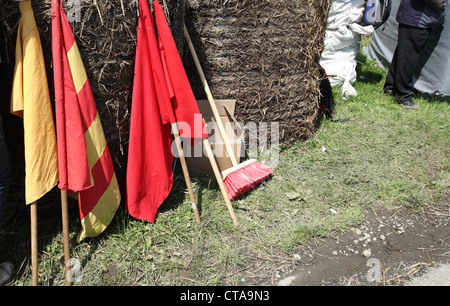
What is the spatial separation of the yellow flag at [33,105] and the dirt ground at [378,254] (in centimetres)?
155

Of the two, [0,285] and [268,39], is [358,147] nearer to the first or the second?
[268,39]

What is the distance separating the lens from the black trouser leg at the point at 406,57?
202 inches

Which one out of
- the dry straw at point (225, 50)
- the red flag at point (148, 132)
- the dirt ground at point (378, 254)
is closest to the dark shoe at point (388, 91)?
the dry straw at point (225, 50)

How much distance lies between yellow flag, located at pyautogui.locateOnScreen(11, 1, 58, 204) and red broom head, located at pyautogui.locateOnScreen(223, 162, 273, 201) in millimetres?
1390

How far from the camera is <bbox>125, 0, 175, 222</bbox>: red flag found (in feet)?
8.51

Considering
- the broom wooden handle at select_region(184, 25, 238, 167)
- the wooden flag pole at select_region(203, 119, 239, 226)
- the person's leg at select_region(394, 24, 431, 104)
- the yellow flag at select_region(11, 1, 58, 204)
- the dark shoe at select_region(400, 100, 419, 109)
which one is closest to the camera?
the yellow flag at select_region(11, 1, 58, 204)

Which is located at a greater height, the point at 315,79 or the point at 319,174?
the point at 315,79

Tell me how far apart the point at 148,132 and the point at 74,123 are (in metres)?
0.57

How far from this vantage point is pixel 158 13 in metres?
2.60

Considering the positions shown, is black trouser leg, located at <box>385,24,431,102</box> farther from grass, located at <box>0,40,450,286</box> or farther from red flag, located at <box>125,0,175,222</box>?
red flag, located at <box>125,0,175,222</box>

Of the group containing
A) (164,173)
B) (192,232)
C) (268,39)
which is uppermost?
(268,39)

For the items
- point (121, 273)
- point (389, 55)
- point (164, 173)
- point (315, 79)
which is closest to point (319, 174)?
point (315, 79)

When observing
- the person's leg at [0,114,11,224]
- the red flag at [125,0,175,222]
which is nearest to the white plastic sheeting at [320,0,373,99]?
the red flag at [125,0,175,222]
